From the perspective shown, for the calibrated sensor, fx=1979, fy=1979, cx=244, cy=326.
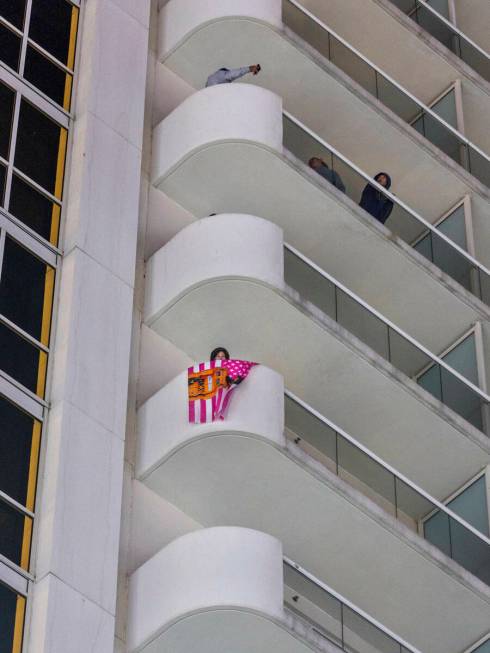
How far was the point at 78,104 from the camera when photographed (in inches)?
1213

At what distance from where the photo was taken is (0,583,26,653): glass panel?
80.7ft

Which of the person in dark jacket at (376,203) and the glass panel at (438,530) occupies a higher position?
the person in dark jacket at (376,203)

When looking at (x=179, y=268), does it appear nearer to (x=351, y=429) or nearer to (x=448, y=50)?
(x=351, y=429)

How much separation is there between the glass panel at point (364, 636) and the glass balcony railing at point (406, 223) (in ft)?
26.4

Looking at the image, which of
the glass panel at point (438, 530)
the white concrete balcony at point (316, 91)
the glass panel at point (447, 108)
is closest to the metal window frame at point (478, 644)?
the glass panel at point (438, 530)

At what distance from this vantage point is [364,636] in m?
26.4

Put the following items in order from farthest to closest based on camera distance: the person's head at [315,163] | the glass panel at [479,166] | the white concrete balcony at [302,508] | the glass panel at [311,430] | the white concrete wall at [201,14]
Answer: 1. the glass panel at [479,166]
2. the white concrete wall at [201,14]
3. the person's head at [315,163]
4. the glass panel at [311,430]
5. the white concrete balcony at [302,508]

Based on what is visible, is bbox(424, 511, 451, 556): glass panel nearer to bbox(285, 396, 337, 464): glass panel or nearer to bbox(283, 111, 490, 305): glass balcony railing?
bbox(285, 396, 337, 464): glass panel

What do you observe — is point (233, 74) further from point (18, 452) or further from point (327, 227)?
point (18, 452)

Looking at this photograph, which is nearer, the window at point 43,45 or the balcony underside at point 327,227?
the window at point 43,45

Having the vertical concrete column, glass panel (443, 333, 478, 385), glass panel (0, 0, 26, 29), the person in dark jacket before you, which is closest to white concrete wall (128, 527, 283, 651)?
the vertical concrete column

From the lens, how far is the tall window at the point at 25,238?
2553 centimetres

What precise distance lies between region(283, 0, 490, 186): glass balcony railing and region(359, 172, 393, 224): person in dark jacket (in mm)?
2800

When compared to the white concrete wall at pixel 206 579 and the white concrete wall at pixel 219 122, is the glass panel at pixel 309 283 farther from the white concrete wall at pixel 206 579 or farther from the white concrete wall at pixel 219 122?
the white concrete wall at pixel 206 579
